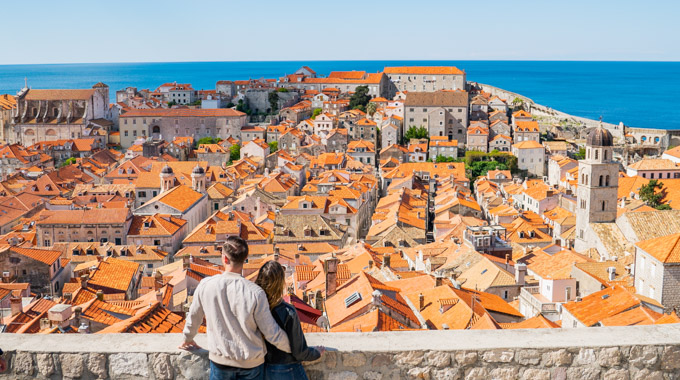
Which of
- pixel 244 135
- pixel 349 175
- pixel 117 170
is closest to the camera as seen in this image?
pixel 349 175

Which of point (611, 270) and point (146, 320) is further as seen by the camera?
point (611, 270)

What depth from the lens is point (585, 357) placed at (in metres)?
4.68

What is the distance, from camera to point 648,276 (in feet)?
69.9

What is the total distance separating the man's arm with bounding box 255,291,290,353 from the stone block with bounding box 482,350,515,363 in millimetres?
1259

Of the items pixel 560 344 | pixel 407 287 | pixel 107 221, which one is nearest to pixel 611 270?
pixel 407 287

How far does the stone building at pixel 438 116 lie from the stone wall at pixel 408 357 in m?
64.1

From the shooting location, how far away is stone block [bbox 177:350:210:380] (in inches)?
178

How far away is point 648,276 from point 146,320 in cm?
1519

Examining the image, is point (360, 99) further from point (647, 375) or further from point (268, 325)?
point (268, 325)

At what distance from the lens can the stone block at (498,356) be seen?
4656 millimetres

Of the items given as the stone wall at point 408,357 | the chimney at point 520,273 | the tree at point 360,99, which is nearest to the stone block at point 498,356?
the stone wall at point 408,357

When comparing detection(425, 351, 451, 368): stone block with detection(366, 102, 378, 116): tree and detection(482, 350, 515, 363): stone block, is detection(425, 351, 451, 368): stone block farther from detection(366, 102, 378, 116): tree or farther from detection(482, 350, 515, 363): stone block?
detection(366, 102, 378, 116): tree

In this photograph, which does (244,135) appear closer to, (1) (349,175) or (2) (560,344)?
(1) (349,175)

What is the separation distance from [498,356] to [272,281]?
4.95 feet
